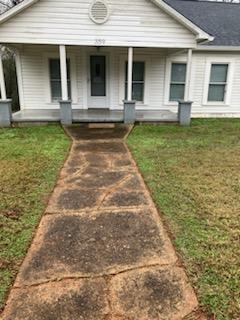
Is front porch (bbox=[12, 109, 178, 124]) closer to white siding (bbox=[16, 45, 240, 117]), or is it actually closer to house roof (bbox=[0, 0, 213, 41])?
white siding (bbox=[16, 45, 240, 117])

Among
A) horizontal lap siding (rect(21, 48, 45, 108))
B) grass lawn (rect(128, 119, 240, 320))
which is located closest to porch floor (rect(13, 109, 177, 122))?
horizontal lap siding (rect(21, 48, 45, 108))

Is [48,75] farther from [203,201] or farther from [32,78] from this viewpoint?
[203,201]

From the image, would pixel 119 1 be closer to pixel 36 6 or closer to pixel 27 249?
pixel 36 6

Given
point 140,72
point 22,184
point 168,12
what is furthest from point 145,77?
point 22,184

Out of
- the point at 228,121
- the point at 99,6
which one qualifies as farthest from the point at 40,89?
the point at 228,121

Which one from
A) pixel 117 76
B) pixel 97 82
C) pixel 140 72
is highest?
pixel 140 72

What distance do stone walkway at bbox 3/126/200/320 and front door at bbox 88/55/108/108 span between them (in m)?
7.50

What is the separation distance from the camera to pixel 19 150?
661 cm

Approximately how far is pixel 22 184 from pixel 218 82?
9.58 metres

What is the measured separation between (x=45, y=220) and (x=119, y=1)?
769cm

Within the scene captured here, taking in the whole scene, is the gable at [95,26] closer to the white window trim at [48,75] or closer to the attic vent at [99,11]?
the attic vent at [99,11]

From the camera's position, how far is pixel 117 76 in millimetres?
11289

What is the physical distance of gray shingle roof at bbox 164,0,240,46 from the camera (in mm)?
11671

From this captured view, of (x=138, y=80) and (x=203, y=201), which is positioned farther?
(x=138, y=80)
